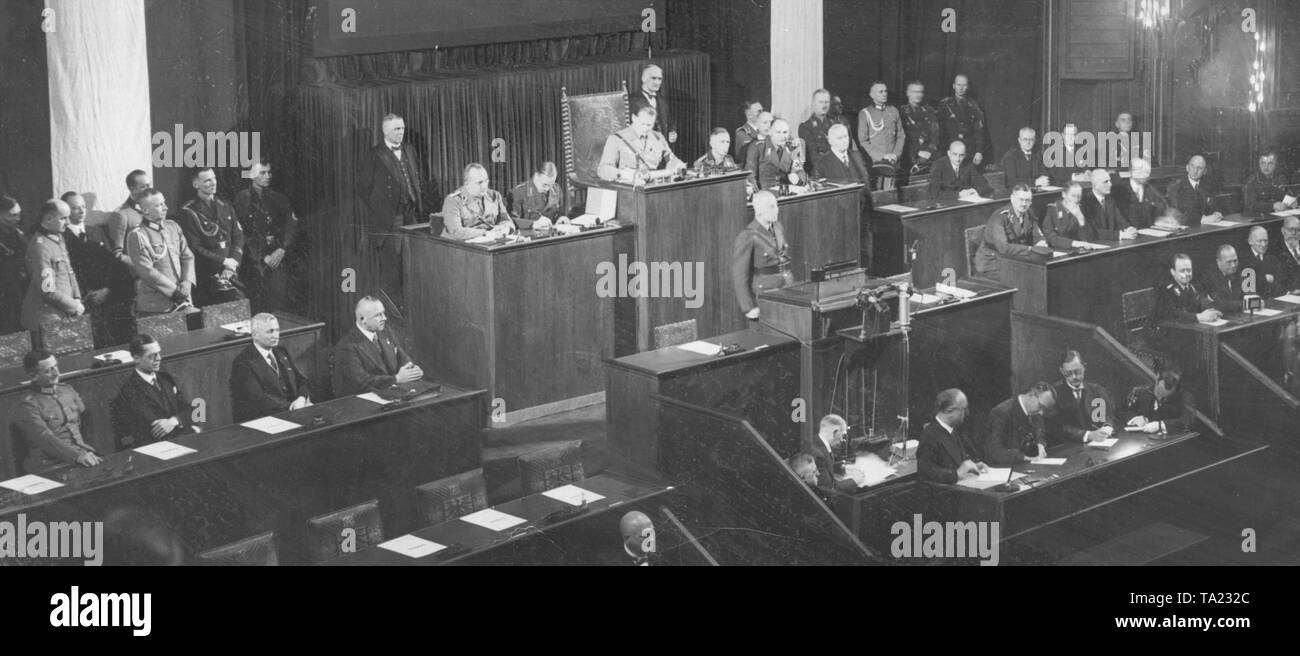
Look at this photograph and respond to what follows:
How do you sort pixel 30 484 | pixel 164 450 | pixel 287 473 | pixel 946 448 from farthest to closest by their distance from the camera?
1. pixel 946 448
2. pixel 287 473
3. pixel 164 450
4. pixel 30 484

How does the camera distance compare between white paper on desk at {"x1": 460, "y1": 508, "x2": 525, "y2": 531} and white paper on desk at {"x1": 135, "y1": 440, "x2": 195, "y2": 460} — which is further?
white paper on desk at {"x1": 135, "y1": 440, "x2": 195, "y2": 460}

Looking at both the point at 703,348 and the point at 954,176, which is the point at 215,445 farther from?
the point at 954,176

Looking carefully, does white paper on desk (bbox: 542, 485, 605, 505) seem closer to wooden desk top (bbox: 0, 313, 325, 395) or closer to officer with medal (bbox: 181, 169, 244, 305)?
wooden desk top (bbox: 0, 313, 325, 395)

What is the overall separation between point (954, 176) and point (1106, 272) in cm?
147

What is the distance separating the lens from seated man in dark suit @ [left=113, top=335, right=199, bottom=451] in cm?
799

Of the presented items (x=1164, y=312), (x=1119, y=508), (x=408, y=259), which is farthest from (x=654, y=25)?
(x=1119, y=508)

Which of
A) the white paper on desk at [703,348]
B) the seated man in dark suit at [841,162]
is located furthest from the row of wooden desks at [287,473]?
the seated man in dark suit at [841,162]

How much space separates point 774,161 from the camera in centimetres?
1063

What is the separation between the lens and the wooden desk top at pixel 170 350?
7.92m

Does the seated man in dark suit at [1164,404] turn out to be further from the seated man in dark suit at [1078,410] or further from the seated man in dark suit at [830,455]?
the seated man in dark suit at [830,455]

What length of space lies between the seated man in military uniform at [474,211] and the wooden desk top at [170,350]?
0.91m

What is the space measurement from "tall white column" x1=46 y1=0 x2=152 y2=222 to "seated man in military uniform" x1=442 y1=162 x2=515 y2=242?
152 cm

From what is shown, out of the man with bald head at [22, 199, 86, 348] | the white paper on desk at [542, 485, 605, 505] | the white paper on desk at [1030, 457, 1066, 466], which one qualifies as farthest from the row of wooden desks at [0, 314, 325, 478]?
the white paper on desk at [1030, 457, 1066, 466]

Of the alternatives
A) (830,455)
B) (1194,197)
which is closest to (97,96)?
(830,455)
